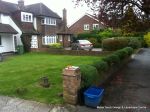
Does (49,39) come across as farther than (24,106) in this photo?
Yes

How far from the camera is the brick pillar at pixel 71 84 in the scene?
25.2 feet

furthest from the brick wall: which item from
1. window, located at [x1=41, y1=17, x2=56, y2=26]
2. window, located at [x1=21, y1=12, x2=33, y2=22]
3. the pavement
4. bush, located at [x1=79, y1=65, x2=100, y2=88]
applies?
bush, located at [x1=79, y1=65, x2=100, y2=88]

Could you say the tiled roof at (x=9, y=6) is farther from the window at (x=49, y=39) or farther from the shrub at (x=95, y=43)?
the shrub at (x=95, y=43)

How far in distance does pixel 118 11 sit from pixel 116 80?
4695mm

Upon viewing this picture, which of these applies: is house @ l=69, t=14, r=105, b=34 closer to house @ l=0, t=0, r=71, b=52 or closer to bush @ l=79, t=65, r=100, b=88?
house @ l=0, t=0, r=71, b=52

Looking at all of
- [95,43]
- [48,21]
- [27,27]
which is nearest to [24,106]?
[27,27]

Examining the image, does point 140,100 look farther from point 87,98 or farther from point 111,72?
point 111,72

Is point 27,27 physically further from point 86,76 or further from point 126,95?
point 86,76

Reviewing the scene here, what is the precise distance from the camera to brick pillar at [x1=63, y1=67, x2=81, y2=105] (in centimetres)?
768

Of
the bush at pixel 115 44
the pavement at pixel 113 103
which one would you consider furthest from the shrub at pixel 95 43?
the pavement at pixel 113 103

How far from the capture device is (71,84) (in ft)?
25.4

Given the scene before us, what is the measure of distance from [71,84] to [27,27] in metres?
26.5

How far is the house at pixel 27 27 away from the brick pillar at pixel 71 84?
20.9m

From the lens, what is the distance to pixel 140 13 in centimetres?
1509
